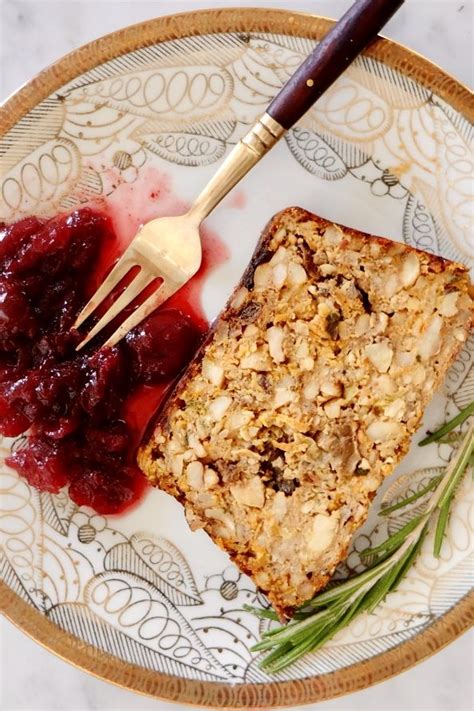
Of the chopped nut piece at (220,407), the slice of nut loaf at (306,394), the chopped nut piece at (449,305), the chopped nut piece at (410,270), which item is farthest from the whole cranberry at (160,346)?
the chopped nut piece at (449,305)

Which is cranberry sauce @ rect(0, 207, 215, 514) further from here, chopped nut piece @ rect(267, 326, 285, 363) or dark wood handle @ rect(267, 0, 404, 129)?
dark wood handle @ rect(267, 0, 404, 129)

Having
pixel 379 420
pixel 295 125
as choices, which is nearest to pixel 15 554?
pixel 379 420

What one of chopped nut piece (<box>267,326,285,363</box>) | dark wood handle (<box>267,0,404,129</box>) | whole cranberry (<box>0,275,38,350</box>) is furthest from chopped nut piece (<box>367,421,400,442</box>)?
whole cranberry (<box>0,275,38,350</box>)

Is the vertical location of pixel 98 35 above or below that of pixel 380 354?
above

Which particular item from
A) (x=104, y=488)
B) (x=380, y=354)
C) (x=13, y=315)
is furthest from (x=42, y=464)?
(x=380, y=354)

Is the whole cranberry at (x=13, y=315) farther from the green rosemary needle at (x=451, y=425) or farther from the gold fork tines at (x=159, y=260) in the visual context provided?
the green rosemary needle at (x=451, y=425)

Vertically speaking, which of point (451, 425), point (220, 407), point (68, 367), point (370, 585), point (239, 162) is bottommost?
point (68, 367)

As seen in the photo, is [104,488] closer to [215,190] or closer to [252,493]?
[252,493]

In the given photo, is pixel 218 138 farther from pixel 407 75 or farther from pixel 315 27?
pixel 407 75
